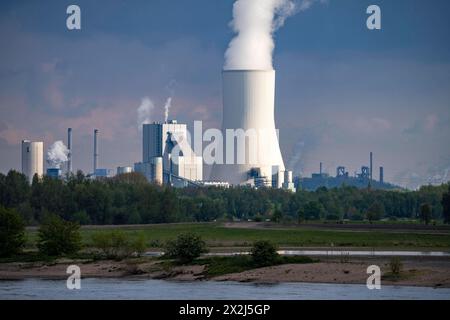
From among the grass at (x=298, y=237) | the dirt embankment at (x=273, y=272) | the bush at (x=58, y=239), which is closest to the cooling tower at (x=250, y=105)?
the grass at (x=298, y=237)

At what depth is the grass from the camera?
63.1 meters

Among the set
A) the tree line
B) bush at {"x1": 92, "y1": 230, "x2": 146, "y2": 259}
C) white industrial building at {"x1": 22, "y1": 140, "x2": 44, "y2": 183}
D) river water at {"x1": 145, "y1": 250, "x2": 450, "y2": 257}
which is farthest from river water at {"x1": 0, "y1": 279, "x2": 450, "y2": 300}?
white industrial building at {"x1": 22, "y1": 140, "x2": 44, "y2": 183}

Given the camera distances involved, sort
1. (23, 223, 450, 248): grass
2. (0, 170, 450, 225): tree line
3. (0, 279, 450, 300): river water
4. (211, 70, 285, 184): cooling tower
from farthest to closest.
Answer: (211, 70, 285, 184): cooling tower, (0, 170, 450, 225): tree line, (23, 223, 450, 248): grass, (0, 279, 450, 300): river water

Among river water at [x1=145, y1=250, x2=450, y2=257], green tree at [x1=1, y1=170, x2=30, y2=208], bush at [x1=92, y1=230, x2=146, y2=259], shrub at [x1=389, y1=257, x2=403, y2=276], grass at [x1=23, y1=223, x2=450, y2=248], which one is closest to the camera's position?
shrub at [x1=389, y1=257, x2=403, y2=276]

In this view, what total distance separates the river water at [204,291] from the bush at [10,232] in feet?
29.2

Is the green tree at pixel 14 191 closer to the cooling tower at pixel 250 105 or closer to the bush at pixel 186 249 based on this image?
the cooling tower at pixel 250 105

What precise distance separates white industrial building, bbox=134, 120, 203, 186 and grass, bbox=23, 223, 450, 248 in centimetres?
8731

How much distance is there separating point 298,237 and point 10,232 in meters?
18.7

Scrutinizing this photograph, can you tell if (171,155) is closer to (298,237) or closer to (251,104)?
(251,104)

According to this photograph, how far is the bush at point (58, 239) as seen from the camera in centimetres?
5530

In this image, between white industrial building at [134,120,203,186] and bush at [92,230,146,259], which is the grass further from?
white industrial building at [134,120,203,186]

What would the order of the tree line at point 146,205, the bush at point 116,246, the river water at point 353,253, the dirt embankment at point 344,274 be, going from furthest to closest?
1. the tree line at point 146,205
2. the river water at point 353,253
3. the bush at point 116,246
4. the dirt embankment at point 344,274

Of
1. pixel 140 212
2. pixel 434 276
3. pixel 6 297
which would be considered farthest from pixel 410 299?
pixel 140 212
